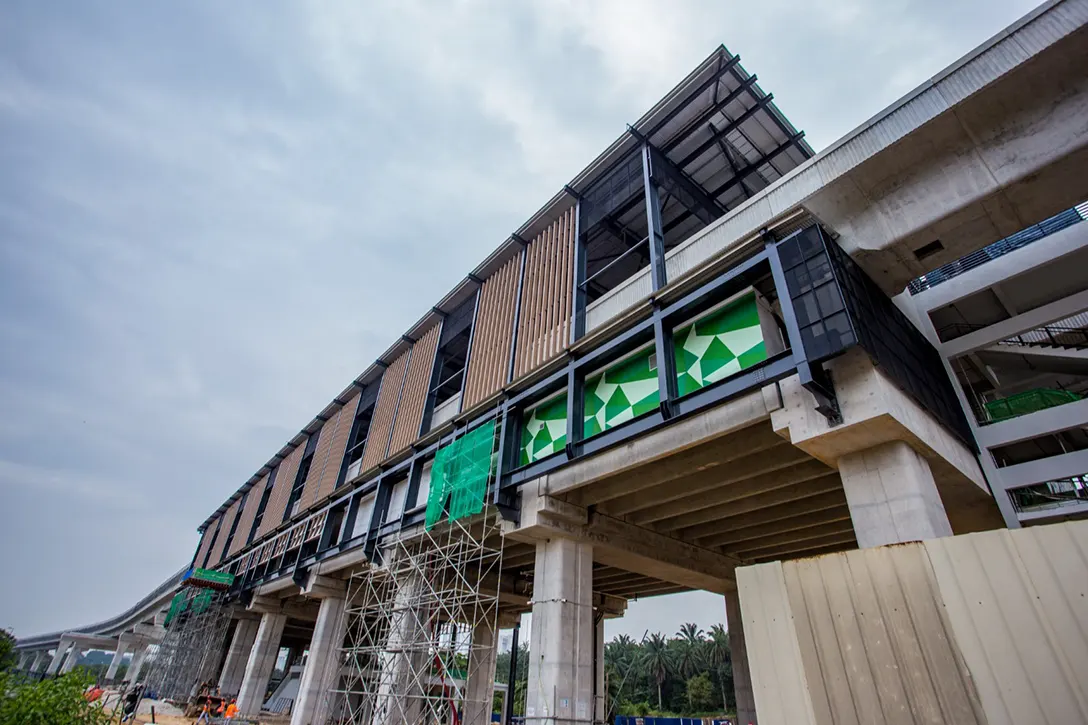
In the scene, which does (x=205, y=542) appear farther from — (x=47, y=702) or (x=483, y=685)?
(x=47, y=702)

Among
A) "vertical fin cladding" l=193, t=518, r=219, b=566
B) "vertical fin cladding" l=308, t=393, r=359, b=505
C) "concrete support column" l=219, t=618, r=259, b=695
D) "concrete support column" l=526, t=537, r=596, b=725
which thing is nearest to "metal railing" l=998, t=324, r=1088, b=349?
"concrete support column" l=526, t=537, r=596, b=725

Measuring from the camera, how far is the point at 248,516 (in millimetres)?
39969

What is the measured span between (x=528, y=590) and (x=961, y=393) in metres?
17.5

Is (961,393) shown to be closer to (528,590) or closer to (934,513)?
(934,513)

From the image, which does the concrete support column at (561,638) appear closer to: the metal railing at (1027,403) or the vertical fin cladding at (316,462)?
the metal railing at (1027,403)

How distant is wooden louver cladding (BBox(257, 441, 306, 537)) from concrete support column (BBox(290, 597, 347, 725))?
10578 mm

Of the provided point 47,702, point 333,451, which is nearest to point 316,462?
point 333,451

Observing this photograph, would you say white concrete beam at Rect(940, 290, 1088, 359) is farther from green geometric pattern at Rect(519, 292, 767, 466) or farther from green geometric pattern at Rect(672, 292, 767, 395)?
green geometric pattern at Rect(519, 292, 767, 466)

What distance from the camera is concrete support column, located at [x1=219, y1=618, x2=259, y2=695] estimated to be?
3359cm

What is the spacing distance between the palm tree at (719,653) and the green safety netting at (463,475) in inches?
2221

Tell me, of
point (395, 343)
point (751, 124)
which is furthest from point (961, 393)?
point (395, 343)

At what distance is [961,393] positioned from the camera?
1365 cm

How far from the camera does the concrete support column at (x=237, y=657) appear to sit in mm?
33594

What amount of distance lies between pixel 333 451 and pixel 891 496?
91.4ft
